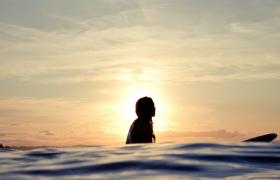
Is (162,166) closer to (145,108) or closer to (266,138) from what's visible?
(145,108)

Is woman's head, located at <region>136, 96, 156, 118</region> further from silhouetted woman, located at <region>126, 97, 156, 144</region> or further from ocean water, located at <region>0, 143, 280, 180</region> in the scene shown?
ocean water, located at <region>0, 143, 280, 180</region>

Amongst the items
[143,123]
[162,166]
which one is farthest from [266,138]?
[162,166]

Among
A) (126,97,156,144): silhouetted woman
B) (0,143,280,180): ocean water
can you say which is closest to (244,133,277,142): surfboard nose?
(126,97,156,144): silhouetted woman

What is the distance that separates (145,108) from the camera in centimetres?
1208

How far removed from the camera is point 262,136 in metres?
13.8

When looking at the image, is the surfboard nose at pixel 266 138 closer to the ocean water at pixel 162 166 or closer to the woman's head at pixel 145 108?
the woman's head at pixel 145 108

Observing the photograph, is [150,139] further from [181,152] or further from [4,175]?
[4,175]

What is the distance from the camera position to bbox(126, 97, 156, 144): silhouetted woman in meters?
12.0

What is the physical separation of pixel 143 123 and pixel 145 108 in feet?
1.33

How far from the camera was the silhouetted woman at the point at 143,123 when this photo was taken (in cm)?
1202

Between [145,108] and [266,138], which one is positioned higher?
[145,108]

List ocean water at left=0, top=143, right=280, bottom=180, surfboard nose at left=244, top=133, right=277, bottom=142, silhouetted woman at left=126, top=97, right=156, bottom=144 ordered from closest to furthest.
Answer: ocean water at left=0, top=143, right=280, bottom=180, silhouetted woman at left=126, top=97, right=156, bottom=144, surfboard nose at left=244, top=133, right=277, bottom=142

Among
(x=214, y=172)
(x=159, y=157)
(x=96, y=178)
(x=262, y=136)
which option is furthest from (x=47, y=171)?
Result: (x=262, y=136)

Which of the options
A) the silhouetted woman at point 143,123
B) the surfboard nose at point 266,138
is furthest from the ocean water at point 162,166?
the surfboard nose at point 266,138
